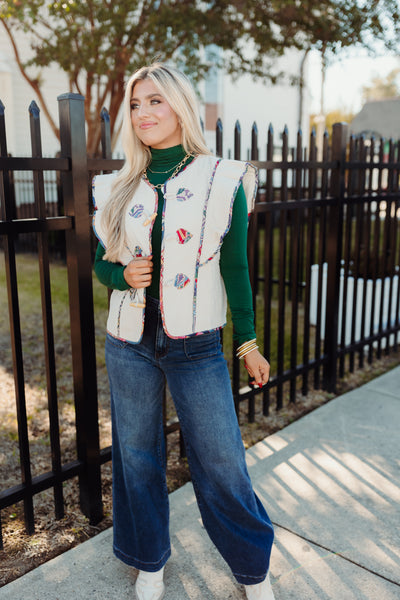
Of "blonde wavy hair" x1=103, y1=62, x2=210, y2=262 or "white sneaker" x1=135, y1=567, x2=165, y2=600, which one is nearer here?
"blonde wavy hair" x1=103, y1=62, x2=210, y2=262

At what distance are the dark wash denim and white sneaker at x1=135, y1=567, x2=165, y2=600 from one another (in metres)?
0.04

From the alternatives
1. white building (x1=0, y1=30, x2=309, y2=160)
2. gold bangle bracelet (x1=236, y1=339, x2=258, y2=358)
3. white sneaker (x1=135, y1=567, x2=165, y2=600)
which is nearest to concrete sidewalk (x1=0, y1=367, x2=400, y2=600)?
white sneaker (x1=135, y1=567, x2=165, y2=600)

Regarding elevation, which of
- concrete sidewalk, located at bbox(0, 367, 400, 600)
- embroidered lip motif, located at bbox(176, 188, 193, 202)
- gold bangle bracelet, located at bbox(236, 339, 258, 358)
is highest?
embroidered lip motif, located at bbox(176, 188, 193, 202)

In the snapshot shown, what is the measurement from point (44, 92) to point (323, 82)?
16.8 meters

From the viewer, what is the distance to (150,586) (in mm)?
2336

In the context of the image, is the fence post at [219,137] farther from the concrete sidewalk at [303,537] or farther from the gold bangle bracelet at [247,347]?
the concrete sidewalk at [303,537]

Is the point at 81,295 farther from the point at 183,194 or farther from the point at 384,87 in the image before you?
the point at 384,87

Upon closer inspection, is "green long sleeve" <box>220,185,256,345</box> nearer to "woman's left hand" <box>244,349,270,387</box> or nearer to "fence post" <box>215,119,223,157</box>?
"woman's left hand" <box>244,349,270,387</box>

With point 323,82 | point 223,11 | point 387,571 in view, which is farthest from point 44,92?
point 323,82

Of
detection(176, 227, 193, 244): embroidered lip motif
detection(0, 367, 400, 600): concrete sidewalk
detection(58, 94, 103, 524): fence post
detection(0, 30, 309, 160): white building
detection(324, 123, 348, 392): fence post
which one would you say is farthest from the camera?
detection(0, 30, 309, 160): white building

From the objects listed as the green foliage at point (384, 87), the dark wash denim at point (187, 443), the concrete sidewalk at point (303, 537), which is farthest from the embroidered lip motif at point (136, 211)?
the green foliage at point (384, 87)

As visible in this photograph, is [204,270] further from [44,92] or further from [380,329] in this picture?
[44,92]

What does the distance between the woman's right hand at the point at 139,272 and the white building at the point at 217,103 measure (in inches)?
367

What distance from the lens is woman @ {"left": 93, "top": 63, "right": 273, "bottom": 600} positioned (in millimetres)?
2074
